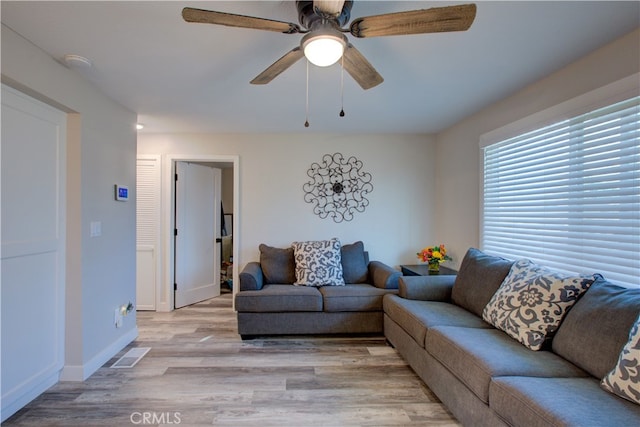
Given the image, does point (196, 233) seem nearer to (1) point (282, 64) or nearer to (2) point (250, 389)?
(2) point (250, 389)

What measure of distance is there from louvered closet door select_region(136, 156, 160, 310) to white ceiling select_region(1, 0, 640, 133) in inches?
39.6

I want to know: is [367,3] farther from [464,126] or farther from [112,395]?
[112,395]

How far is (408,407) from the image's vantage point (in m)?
2.05

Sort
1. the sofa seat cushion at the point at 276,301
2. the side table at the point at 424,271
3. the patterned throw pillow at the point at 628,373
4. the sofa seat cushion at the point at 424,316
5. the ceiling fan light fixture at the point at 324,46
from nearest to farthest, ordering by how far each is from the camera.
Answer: the patterned throw pillow at the point at 628,373, the ceiling fan light fixture at the point at 324,46, the sofa seat cushion at the point at 424,316, the sofa seat cushion at the point at 276,301, the side table at the point at 424,271

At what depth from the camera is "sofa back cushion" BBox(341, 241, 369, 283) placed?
3691 millimetres

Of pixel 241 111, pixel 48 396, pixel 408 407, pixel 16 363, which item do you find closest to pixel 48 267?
pixel 16 363

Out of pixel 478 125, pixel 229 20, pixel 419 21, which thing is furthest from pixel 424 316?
pixel 229 20

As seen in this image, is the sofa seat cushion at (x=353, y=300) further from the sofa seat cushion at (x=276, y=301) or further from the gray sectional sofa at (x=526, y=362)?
the gray sectional sofa at (x=526, y=362)

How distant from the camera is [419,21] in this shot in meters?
1.28

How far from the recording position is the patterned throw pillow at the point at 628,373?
1.29 meters

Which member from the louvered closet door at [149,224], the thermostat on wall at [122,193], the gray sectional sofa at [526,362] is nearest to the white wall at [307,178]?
the louvered closet door at [149,224]

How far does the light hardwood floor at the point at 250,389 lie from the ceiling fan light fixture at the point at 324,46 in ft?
6.78

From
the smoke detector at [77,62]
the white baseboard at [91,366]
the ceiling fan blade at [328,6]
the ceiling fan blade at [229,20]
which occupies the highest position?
the smoke detector at [77,62]

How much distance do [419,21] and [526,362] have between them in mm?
1770
